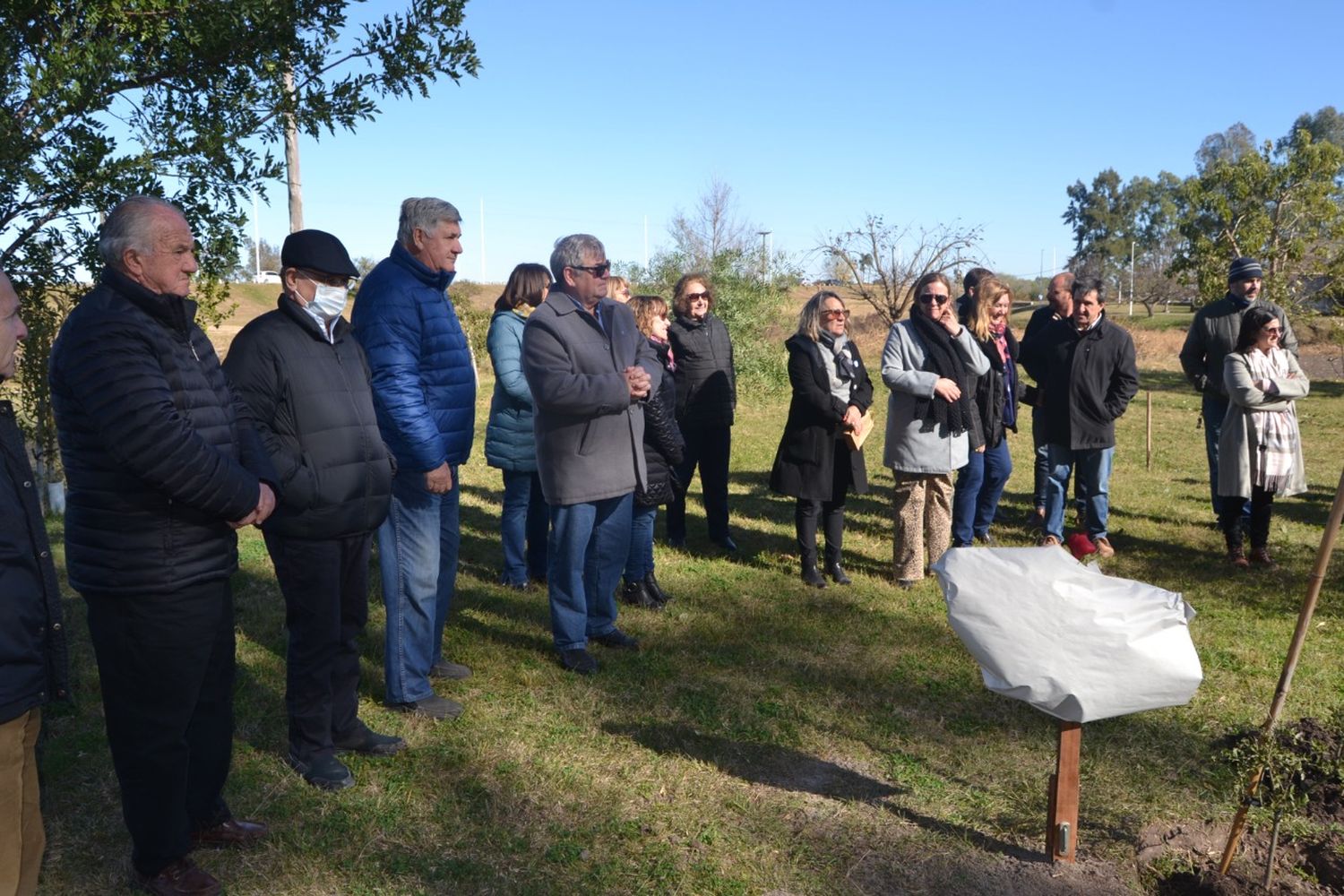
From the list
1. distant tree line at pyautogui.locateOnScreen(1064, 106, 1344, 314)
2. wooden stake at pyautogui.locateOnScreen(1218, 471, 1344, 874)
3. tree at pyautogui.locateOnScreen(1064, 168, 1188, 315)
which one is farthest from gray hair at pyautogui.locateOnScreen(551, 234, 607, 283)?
tree at pyautogui.locateOnScreen(1064, 168, 1188, 315)

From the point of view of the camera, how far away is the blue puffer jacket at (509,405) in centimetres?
654

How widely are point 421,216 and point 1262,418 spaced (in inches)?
227

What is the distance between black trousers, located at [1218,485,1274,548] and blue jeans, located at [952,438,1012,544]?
1.50m

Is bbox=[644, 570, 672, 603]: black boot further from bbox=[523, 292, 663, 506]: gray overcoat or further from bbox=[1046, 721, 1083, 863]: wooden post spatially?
bbox=[1046, 721, 1083, 863]: wooden post

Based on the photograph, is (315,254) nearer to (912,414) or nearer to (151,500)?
(151,500)

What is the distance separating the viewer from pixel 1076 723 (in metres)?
3.32

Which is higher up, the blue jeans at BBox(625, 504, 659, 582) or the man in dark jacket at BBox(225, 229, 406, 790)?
the man in dark jacket at BBox(225, 229, 406, 790)

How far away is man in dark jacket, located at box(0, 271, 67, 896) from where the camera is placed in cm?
253

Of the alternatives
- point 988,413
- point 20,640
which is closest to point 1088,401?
point 988,413

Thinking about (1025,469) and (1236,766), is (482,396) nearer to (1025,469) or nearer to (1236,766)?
(1025,469)

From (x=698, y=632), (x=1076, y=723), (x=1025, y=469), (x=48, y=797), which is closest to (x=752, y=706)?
(x=698, y=632)

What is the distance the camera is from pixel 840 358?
680cm

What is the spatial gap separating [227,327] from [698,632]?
104 ft

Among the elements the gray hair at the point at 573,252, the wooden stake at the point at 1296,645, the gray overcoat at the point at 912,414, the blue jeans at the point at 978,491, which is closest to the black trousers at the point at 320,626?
the gray hair at the point at 573,252
